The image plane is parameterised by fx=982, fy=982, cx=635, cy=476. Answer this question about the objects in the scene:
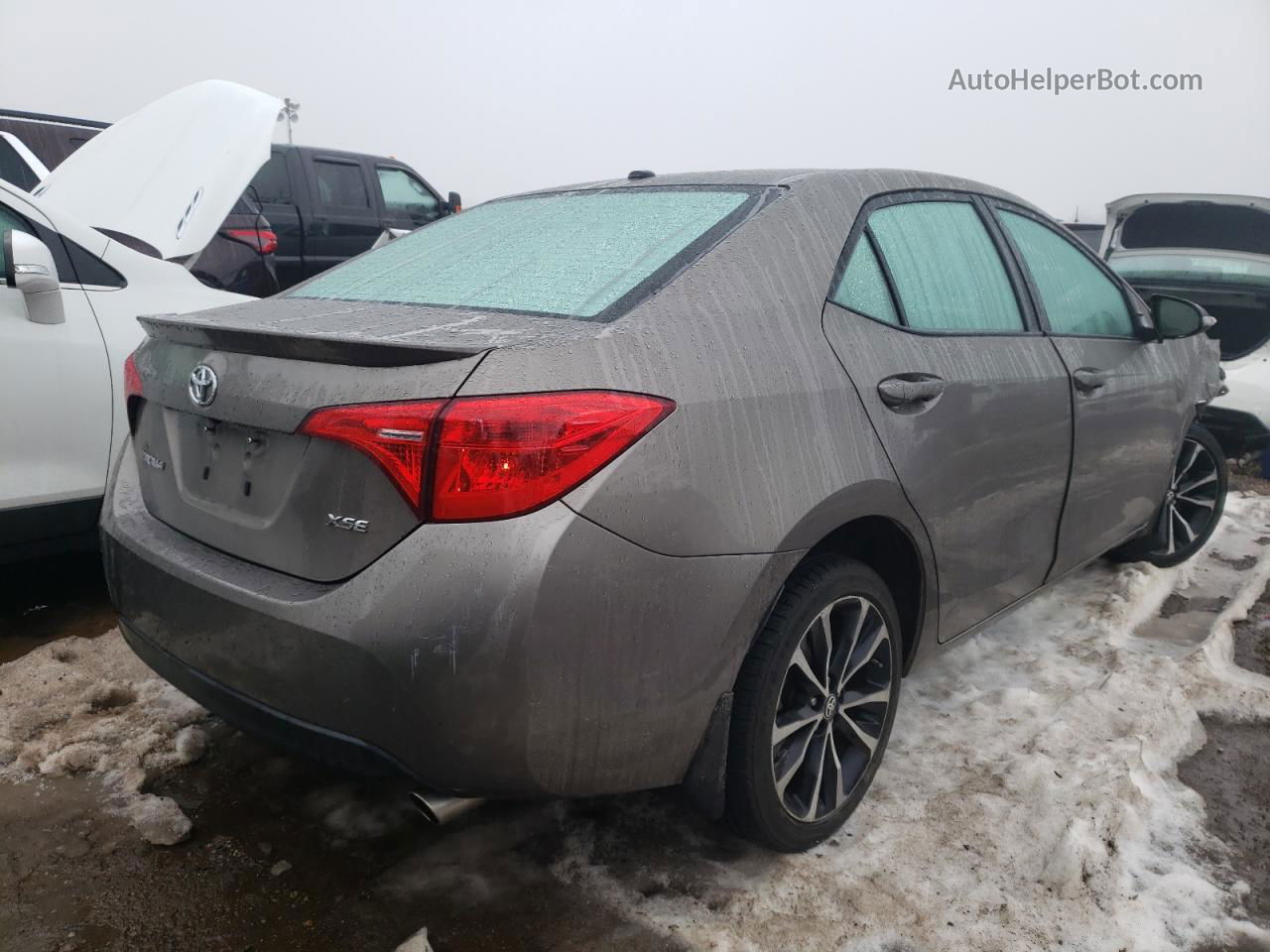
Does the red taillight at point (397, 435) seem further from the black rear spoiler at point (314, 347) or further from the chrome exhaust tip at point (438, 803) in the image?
the chrome exhaust tip at point (438, 803)

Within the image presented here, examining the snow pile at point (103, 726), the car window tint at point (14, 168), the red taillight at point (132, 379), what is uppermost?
the car window tint at point (14, 168)

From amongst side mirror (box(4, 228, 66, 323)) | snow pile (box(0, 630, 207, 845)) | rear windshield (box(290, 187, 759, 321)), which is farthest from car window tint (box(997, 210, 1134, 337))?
side mirror (box(4, 228, 66, 323))

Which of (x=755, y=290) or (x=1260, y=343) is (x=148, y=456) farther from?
(x=1260, y=343)

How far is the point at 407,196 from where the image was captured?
10.8m

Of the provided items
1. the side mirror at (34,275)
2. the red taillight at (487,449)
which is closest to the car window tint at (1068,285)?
the red taillight at (487,449)

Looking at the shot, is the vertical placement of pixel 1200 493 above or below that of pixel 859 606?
below

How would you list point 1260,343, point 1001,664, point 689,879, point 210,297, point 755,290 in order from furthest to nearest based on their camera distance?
1. point 1260,343
2. point 210,297
3. point 1001,664
4. point 689,879
5. point 755,290

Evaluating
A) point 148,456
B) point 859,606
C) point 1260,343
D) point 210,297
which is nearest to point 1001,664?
point 859,606

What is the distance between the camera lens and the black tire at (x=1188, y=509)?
13.9 feet

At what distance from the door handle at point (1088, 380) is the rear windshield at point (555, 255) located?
1302 millimetres

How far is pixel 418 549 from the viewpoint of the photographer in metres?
1.62

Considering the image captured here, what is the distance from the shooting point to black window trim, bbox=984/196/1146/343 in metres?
2.94

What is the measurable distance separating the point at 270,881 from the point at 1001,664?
7.82 feet

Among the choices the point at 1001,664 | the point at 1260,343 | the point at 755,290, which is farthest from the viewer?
the point at 1260,343
